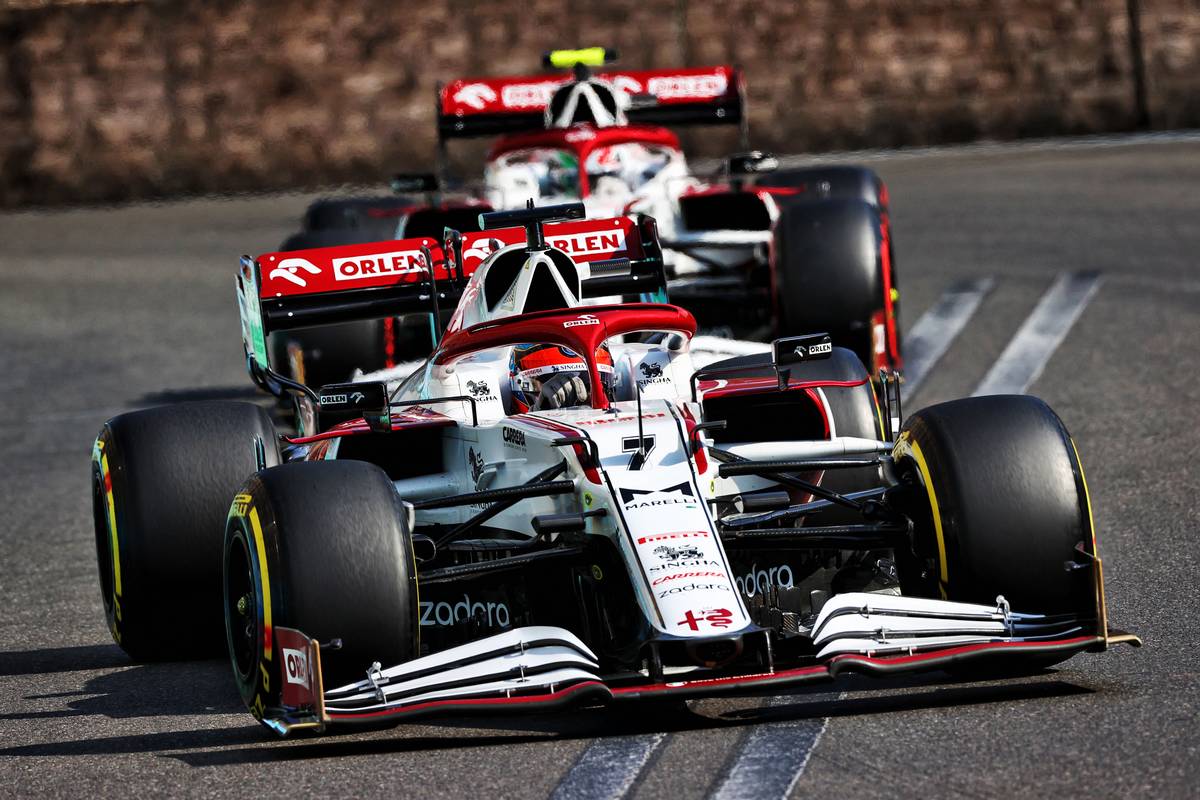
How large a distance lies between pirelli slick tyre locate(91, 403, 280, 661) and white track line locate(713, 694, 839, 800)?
2.40 m

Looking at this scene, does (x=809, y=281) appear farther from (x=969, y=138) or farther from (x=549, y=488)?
(x=969, y=138)

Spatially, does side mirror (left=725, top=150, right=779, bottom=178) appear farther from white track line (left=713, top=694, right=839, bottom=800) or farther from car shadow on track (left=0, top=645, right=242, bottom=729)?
white track line (left=713, top=694, right=839, bottom=800)

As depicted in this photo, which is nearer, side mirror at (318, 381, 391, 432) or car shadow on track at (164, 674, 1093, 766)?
car shadow on track at (164, 674, 1093, 766)

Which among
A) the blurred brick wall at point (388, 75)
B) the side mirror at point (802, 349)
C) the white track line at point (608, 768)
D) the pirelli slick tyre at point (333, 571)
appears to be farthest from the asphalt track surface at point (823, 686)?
the blurred brick wall at point (388, 75)

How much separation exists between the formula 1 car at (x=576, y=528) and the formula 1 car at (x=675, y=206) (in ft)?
13.0

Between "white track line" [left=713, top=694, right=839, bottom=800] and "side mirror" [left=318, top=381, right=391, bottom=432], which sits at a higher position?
"side mirror" [left=318, top=381, right=391, bottom=432]

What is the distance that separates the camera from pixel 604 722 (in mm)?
6562

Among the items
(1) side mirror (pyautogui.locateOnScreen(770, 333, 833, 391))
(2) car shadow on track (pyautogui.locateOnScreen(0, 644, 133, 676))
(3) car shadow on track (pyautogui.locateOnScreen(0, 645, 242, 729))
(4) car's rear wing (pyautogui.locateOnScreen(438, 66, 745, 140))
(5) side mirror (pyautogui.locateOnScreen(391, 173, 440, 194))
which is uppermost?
(4) car's rear wing (pyautogui.locateOnScreen(438, 66, 745, 140))

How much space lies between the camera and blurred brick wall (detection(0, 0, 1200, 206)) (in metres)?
26.2

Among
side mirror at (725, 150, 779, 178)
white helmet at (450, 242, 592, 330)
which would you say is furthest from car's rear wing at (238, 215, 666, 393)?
side mirror at (725, 150, 779, 178)

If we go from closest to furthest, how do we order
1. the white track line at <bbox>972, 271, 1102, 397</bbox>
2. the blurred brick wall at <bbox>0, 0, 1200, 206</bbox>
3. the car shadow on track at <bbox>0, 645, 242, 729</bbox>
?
1. the car shadow on track at <bbox>0, 645, 242, 729</bbox>
2. the white track line at <bbox>972, 271, 1102, 397</bbox>
3. the blurred brick wall at <bbox>0, 0, 1200, 206</bbox>

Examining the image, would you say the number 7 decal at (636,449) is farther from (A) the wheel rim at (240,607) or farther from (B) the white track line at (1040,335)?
(B) the white track line at (1040,335)

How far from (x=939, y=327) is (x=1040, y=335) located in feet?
2.94

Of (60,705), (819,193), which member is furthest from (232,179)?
(60,705)
